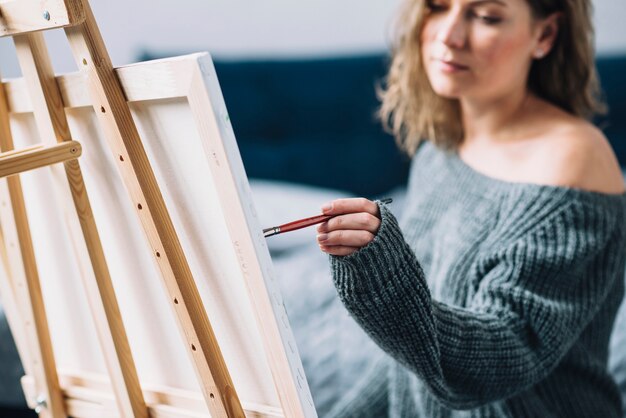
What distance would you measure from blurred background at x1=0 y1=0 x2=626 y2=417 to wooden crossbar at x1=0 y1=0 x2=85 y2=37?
1768 mm

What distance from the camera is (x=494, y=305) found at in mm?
973

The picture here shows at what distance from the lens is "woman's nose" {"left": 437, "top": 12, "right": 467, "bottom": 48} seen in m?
1.09

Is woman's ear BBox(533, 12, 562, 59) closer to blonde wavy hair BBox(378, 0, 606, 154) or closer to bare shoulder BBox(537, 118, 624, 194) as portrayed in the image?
blonde wavy hair BBox(378, 0, 606, 154)

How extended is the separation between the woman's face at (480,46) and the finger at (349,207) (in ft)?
1.41

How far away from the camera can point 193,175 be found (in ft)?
2.35

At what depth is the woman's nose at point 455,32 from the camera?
1090 mm

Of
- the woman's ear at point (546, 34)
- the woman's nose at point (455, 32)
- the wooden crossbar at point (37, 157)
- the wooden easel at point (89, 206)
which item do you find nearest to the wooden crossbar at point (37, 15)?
the wooden easel at point (89, 206)

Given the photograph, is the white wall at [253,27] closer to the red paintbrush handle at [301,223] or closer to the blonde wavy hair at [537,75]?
the blonde wavy hair at [537,75]

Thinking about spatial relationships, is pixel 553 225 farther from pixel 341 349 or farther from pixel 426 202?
pixel 341 349

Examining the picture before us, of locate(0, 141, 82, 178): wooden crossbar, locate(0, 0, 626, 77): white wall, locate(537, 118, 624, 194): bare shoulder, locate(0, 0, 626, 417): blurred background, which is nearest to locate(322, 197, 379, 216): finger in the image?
locate(0, 141, 82, 178): wooden crossbar

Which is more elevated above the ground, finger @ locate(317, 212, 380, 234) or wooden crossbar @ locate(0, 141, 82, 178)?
wooden crossbar @ locate(0, 141, 82, 178)

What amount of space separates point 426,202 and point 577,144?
327 millimetres

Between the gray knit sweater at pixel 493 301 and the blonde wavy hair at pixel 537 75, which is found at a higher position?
the blonde wavy hair at pixel 537 75

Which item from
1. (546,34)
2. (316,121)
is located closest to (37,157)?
(546,34)
